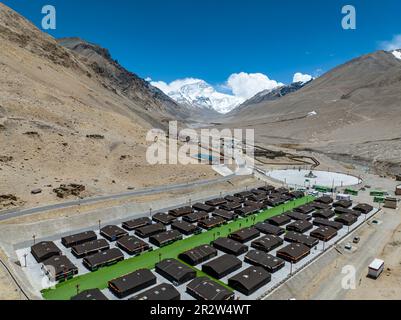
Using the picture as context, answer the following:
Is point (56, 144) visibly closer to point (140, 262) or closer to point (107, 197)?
point (107, 197)

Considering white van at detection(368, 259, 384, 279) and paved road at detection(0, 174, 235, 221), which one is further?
paved road at detection(0, 174, 235, 221)

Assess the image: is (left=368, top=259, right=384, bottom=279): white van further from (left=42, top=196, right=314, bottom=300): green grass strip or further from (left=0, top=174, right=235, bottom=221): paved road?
(left=0, top=174, right=235, bottom=221): paved road

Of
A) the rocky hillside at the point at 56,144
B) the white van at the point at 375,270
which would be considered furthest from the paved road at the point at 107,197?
the white van at the point at 375,270

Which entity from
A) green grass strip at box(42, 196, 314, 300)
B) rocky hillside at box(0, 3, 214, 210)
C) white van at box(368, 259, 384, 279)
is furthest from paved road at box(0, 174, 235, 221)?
white van at box(368, 259, 384, 279)

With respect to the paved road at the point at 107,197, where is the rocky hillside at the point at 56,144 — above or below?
above

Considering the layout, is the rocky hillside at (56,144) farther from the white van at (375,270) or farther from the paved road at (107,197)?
the white van at (375,270)

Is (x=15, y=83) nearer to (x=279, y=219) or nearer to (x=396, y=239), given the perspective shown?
(x=279, y=219)

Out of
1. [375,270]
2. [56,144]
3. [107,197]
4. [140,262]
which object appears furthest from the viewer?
[56,144]

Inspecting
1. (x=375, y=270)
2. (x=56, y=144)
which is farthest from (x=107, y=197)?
(x=375, y=270)

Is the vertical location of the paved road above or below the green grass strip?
above
